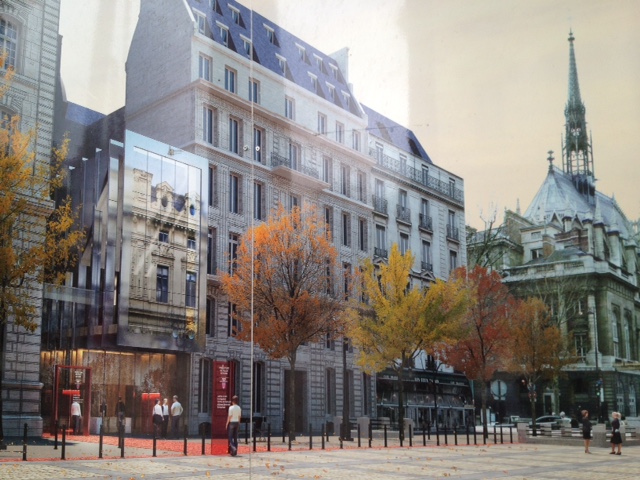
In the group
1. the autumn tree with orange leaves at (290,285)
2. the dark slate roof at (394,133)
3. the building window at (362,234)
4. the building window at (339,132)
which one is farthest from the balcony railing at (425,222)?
the building window at (339,132)

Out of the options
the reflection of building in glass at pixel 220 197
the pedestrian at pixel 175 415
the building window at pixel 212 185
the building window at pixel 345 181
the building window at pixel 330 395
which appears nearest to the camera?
the reflection of building in glass at pixel 220 197

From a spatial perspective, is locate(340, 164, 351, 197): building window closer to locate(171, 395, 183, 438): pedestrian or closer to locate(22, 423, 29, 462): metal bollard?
locate(171, 395, 183, 438): pedestrian

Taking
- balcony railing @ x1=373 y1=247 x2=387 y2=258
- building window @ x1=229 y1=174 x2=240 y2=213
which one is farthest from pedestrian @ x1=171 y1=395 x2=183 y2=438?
balcony railing @ x1=373 y1=247 x2=387 y2=258

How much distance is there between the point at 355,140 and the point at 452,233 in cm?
347

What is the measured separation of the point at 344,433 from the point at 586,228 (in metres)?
6.77

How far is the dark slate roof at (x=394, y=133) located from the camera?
50.3 ft

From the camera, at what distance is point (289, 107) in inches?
658

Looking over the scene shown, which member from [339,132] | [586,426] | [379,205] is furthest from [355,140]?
[586,426]

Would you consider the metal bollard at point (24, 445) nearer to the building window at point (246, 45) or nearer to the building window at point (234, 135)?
the building window at point (234, 135)

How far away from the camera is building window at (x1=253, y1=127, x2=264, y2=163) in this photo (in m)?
16.3

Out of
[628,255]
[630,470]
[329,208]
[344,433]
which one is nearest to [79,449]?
[344,433]

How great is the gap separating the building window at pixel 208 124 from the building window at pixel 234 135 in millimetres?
393

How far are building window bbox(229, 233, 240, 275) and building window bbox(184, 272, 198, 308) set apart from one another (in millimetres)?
1168

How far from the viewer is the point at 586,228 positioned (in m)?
14.7
